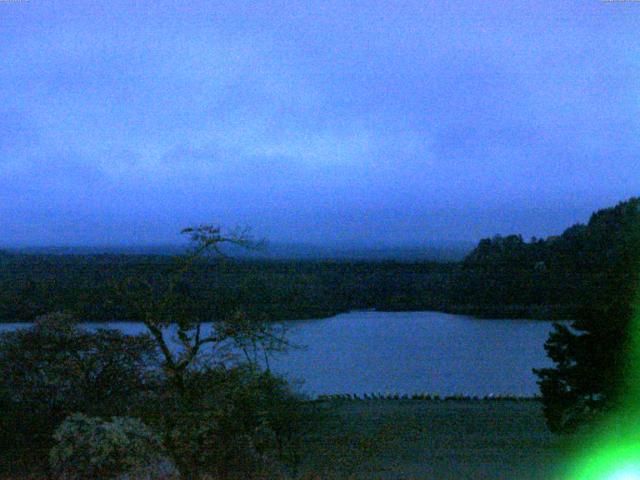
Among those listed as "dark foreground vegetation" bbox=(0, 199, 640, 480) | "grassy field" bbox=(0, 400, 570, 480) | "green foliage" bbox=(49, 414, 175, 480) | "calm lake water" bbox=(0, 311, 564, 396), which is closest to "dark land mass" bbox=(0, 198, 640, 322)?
"dark foreground vegetation" bbox=(0, 199, 640, 480)

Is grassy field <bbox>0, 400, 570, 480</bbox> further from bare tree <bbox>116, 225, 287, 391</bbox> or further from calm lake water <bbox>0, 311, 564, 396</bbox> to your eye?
bare tree <bbox>116, 225, 287, 391</bbox>

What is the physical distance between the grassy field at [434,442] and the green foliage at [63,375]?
12.9 ft

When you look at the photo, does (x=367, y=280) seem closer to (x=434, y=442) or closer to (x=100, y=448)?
(x=434, y=442)

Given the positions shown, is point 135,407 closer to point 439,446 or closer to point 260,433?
point 260,433

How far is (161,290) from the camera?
841 centimetres

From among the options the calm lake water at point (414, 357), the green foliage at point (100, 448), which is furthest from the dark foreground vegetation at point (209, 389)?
the calm lake water at point (414, 357)

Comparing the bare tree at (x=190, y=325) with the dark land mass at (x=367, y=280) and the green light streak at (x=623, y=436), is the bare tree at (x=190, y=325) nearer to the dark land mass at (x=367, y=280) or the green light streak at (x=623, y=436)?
the dark land mass at (x=367, y=280)

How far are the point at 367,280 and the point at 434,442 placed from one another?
12.2 metres

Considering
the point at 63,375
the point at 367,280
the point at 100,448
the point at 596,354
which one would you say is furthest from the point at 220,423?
the point at 367,280

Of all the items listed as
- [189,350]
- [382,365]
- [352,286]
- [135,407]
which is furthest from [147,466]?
[352,286]

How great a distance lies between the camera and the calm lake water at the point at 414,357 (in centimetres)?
2072

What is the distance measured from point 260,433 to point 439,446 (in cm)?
910

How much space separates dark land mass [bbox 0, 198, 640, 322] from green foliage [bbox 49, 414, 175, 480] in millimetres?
1525

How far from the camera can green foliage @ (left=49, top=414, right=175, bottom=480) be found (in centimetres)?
700
